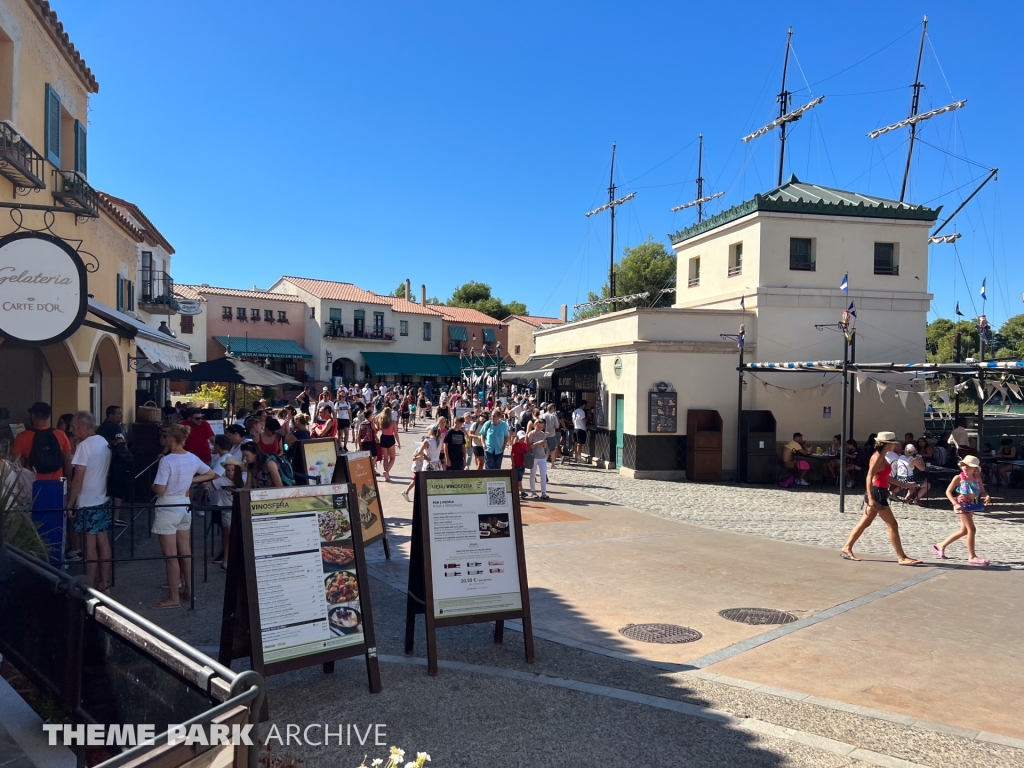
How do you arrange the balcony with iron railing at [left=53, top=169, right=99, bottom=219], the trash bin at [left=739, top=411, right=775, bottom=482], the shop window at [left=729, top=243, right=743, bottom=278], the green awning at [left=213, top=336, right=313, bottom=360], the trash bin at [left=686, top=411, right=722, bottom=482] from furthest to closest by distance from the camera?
the green awning at [left=213, top=336, right=313, bottom=360] → the shop window at [left=729, top=243, right=743, bottom=278] → the trash bin at [left=686, top=411, right=722, bottom=482] → the trash bin at [left=739, top=411, right=775, bottom=482] → the balcony with iron railing at [left=53, top=169, right=99, bottom=219]

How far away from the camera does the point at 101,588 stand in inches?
281

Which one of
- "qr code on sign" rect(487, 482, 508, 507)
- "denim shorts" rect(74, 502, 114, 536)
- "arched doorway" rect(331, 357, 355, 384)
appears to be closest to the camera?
"qr code on sign" rect(487, 482, 508, 507)

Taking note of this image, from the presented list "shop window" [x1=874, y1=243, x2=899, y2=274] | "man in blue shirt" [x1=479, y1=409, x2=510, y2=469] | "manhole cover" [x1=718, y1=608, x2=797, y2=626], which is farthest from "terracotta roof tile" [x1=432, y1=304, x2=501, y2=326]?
"manhole cover" [x1=718, y1=608, x2=797, y2=626]

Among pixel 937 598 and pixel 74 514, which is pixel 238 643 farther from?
pixel 937 598

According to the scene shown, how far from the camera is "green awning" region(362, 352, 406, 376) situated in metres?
52.2

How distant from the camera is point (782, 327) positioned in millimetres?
18797

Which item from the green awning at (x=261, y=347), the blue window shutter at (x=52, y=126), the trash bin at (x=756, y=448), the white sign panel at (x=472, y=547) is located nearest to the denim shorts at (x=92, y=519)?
the white sign panel at (x=472, y=547)

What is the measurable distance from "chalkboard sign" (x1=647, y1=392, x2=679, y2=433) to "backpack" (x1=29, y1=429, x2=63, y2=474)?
13282 millimetres

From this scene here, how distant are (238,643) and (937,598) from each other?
23.4 ft

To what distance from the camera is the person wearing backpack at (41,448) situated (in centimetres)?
735

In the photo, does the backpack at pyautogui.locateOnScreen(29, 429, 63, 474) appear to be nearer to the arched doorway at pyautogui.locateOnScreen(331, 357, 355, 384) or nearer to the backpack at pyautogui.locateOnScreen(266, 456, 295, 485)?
the backpack at pyautogui.locateOnScreen(266, 456, 295, 485)

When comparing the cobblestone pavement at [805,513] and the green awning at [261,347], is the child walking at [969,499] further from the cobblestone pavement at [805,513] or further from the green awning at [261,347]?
the green awning at [261,347]

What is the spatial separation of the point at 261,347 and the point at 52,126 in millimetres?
39158

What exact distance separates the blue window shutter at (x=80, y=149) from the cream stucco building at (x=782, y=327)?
Result: 12.1 metres
